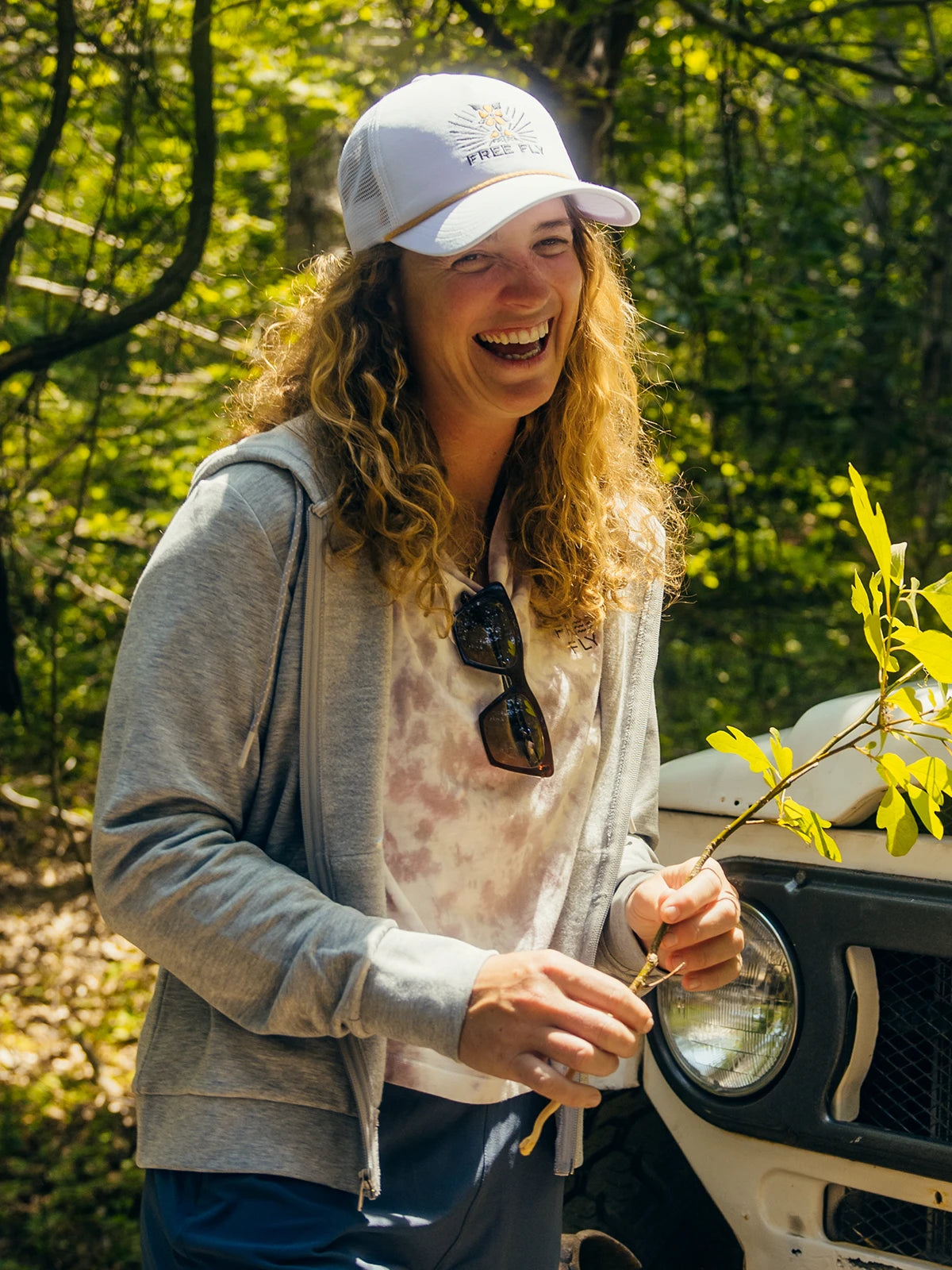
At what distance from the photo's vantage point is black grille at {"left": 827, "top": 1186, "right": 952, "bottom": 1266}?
1.83 m

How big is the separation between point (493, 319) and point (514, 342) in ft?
0.16

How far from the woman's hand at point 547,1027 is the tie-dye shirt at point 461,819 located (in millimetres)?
234

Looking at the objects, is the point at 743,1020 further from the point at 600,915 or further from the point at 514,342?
the point at 514,342

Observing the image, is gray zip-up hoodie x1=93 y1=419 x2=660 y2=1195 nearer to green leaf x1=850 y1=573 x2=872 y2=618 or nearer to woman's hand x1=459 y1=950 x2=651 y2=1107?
woman's hand x1=459 y1=950 x2=651 y2=1107

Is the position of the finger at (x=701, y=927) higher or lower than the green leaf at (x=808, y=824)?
lower

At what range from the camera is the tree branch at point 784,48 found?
4258 mm

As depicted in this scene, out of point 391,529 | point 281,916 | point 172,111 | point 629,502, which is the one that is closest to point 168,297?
point 172,111

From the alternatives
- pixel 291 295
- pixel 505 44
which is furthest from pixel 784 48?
pixel 291 295

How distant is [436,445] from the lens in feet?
5.63

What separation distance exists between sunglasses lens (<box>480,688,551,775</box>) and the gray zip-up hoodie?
18 cm

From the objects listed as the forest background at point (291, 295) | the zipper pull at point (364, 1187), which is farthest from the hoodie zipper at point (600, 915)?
the forest background at point (291, 295)

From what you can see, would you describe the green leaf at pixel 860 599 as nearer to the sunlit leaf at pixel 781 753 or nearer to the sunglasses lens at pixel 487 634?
the sunlit leaf at pixel 781 753

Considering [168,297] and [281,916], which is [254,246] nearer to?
[168,297]

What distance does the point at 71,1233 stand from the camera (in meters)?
3.18
